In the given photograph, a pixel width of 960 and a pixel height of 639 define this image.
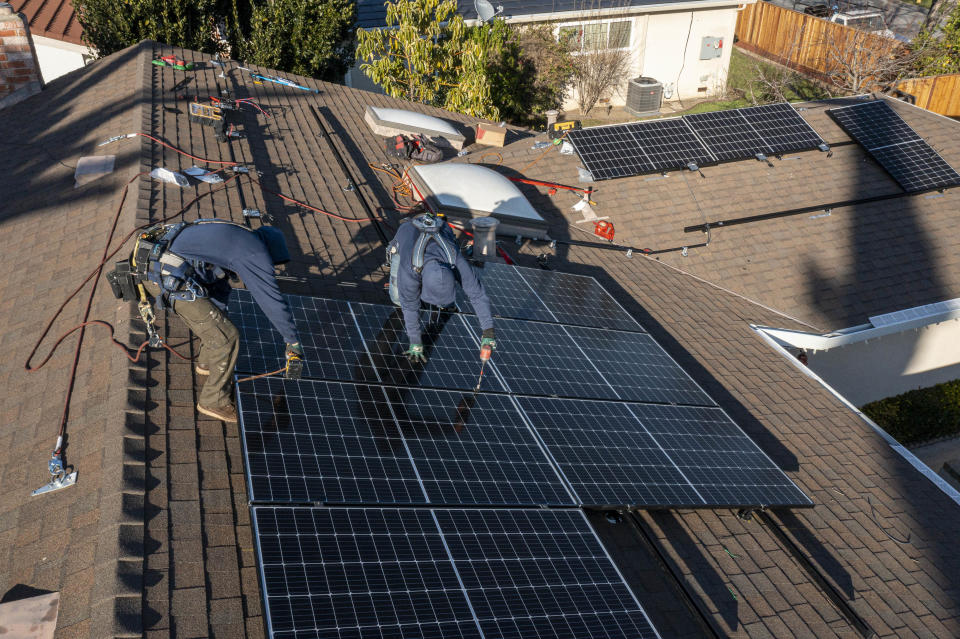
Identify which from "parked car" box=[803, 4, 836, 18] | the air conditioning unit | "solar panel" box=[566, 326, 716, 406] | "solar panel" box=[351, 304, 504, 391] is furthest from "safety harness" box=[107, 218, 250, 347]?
"parked car" box=[803, 4, 836, 18]

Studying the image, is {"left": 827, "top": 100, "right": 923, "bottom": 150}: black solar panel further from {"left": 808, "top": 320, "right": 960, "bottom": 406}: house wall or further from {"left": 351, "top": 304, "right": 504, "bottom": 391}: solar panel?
{"left": 351, "top": 304, "right": 504, "bottom": 391}: solar panel

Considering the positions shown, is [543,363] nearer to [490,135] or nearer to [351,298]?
[351,298]

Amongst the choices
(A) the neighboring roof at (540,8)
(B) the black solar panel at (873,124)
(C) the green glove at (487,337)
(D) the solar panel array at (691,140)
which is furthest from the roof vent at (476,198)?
(A) the neighboring roof at (540,8)

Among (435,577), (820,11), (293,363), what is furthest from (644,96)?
(435,577)

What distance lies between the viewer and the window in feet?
133

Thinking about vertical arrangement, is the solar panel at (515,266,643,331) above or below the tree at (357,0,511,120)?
below

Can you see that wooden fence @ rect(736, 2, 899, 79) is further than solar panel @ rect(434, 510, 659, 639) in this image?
Yes

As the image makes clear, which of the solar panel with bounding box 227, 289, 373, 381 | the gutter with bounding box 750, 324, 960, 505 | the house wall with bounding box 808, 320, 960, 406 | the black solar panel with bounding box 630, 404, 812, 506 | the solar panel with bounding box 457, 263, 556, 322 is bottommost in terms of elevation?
the house wall with bounding box 808, 320, 960, 406

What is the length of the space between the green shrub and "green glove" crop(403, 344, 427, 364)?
1372 centimetres

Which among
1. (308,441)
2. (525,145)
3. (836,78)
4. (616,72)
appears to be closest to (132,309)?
(308,441)

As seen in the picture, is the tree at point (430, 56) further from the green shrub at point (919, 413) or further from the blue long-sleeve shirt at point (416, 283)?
the blue long-sleeve shirt at point (416, 283)

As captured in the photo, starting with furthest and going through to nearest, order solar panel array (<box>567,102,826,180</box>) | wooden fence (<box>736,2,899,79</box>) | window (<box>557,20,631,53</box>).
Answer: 1. window (<box>557,20,631,53</box>)
2. wooden fence (<box>736,2,899,79</box>)
3. solar panel array (<box>567,102,826,180</box>)

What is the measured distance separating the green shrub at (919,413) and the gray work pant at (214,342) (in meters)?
16.0

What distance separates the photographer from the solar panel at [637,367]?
9.88 m
